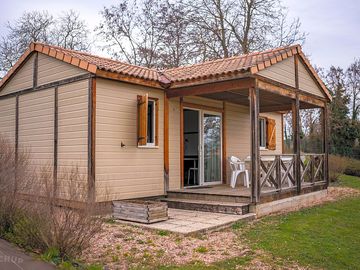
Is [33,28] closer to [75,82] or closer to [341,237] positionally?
[75,82]

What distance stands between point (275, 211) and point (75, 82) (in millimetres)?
5309

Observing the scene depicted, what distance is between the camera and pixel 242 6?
66.8ft

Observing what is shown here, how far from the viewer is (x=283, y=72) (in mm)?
9484

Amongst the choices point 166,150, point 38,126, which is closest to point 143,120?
point 166,150

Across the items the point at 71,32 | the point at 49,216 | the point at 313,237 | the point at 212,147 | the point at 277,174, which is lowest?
the point at 313,237

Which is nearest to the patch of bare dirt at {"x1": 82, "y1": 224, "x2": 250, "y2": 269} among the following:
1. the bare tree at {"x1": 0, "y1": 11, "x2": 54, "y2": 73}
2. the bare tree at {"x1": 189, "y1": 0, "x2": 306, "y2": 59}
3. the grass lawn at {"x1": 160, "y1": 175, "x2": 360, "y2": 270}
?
the grass lawn at {"x1": 160, "y1": 175, "x2": 360, "y2": 270}

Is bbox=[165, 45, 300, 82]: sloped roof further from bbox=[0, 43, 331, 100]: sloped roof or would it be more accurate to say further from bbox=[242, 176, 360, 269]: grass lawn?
bbox=[242, 176, 360, 269]: grass lawn

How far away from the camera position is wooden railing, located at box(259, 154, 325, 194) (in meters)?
8.81

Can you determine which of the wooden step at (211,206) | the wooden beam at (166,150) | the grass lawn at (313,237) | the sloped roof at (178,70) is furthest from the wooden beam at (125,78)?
the grass lawn at (313,237)

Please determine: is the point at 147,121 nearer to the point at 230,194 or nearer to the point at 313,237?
the point at 230,194

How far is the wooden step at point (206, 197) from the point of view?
8188 millimetres

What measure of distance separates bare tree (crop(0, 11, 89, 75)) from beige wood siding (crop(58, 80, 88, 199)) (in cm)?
1428

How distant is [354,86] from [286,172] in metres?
24.2

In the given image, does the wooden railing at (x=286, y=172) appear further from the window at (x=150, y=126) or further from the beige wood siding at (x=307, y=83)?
the window at (x=150, y=126)
